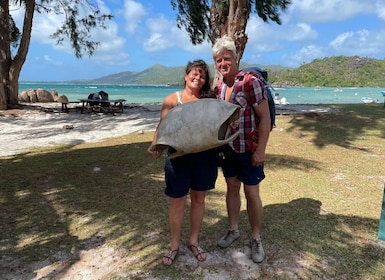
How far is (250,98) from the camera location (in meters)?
2.29

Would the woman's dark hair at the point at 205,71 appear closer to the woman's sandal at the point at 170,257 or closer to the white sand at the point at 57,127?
the woman's sandal at the point at 170,257

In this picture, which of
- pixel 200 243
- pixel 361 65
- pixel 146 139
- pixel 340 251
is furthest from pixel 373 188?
pixel 361 65

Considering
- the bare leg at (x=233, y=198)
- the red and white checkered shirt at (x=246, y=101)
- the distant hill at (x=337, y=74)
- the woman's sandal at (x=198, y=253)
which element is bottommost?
the distant hill at (x=337, y=74)

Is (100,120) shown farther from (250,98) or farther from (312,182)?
(250,98)

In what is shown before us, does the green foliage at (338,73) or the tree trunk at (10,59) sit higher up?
the tree trunk at (10,59)

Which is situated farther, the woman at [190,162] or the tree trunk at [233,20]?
the tree trunk at [233,20]

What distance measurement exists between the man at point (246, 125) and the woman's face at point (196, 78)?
0.16 m

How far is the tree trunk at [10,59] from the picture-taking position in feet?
41.9

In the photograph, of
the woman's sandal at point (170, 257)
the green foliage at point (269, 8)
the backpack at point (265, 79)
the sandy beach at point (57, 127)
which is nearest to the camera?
the backpack at point (265, 79)

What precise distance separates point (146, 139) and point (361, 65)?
10062cm

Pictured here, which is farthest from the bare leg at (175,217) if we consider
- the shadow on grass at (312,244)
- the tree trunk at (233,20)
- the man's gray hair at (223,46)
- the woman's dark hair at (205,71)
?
the tree trunk at (233,20)

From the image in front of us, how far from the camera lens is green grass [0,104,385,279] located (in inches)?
104

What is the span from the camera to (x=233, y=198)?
2.77 m

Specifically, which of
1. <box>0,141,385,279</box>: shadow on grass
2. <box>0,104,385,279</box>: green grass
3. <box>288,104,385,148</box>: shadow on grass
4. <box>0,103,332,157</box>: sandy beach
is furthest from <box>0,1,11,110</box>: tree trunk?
<box>288,104,385,148</box>: shadow on grass
